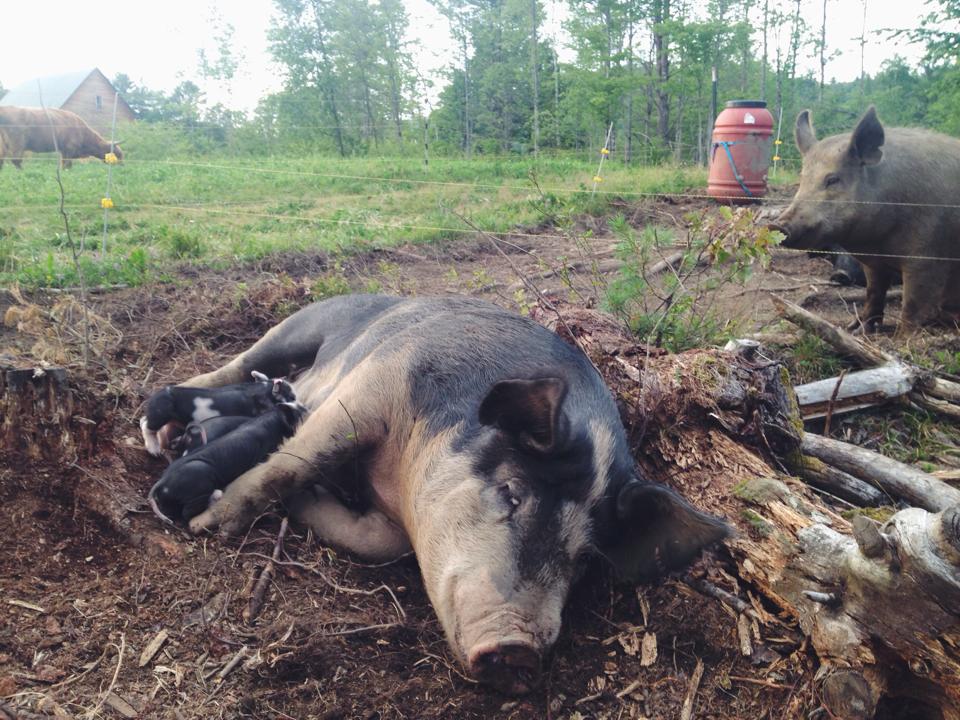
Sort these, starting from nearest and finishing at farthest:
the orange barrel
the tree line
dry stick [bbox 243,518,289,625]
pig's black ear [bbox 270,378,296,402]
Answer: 1. dry stick [bbox 243,518,289,625]
2. pig's black ear [bbox 270,378,296,402]
3. the orange barrel
4. the tree line

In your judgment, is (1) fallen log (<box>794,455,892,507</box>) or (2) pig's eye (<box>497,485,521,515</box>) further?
(1) fallen log (<box>794,455,892,507</box>)

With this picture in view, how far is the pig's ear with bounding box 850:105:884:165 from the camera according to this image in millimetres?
5660

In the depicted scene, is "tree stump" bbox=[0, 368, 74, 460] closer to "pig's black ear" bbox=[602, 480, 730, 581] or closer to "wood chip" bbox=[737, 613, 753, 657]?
"pig's black ear" bbox=[602, 480, 730, 581]

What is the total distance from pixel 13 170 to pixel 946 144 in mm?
15092

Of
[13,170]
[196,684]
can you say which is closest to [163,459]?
[196,684]

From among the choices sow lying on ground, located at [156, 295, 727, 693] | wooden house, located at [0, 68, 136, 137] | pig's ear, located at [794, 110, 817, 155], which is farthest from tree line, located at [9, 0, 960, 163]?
sow lying on ground, located at [156, 295, 727, 693]

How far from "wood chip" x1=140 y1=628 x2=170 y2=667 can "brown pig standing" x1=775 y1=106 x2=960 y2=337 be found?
5.46 meters

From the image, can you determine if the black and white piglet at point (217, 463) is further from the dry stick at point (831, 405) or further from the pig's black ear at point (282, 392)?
the dry stick at point (831, 405)

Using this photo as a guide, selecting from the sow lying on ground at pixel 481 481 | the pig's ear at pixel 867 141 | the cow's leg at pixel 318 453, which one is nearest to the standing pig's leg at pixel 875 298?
the pig's ear at pixel 867 141

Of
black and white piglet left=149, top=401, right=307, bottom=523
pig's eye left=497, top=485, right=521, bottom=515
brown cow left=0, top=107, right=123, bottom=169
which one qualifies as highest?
brown cow left=0, top=107, right=123, bottom=169

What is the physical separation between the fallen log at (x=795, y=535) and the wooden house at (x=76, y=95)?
29.8 ft

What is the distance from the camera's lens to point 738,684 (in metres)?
2.12

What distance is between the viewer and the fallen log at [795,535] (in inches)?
65.7

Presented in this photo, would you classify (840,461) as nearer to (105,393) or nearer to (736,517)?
(736,517)
